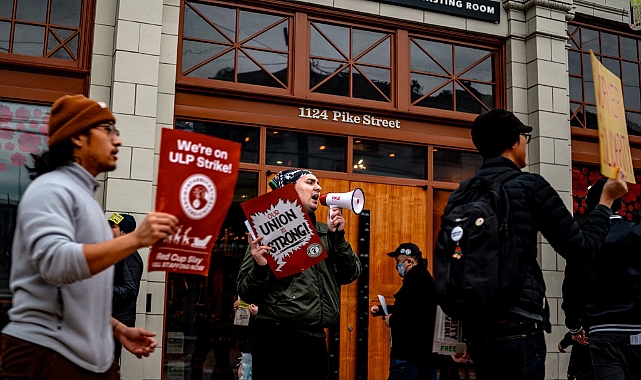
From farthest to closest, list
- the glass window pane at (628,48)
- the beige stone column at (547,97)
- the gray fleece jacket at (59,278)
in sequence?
the glass window pane at (628,48)
the beige stone column at (547,97)
the gray fleece jacket at (59,278)

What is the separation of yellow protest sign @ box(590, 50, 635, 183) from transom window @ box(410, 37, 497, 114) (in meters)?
5.74

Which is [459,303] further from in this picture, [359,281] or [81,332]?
[359,281]

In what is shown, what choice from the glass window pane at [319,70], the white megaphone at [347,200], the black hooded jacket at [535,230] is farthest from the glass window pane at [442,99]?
the black hooded jacket at [535,230]

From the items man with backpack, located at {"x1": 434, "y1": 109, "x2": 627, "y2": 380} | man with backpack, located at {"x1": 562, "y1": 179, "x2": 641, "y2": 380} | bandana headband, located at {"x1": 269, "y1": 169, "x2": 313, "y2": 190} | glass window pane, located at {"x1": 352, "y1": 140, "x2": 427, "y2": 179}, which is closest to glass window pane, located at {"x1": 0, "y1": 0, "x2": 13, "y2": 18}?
glass window pane, located at {"x1": 352, "y1": 140, "x2": 427, "y2": 179}

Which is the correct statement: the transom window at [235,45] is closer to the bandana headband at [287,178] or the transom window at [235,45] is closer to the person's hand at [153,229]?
the bandana headband at [287,178]

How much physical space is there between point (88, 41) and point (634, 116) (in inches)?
339

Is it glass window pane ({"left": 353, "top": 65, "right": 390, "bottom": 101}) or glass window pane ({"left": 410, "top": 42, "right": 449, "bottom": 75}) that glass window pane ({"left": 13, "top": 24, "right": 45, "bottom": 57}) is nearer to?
glass window pane ({"left": 353, "top": 65, "right": 390, "bottom": 101})

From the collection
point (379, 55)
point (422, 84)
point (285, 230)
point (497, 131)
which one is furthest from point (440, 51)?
point (497, 131)

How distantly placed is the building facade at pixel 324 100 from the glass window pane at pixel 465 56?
23mm

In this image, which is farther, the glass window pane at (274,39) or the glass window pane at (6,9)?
the glass window pane at (274,39)

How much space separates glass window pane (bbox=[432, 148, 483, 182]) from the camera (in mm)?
10633

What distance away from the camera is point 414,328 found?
7.95 m

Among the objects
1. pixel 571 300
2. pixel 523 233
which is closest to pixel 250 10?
pixel 571 300

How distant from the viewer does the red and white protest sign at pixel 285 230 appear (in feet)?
17.5
